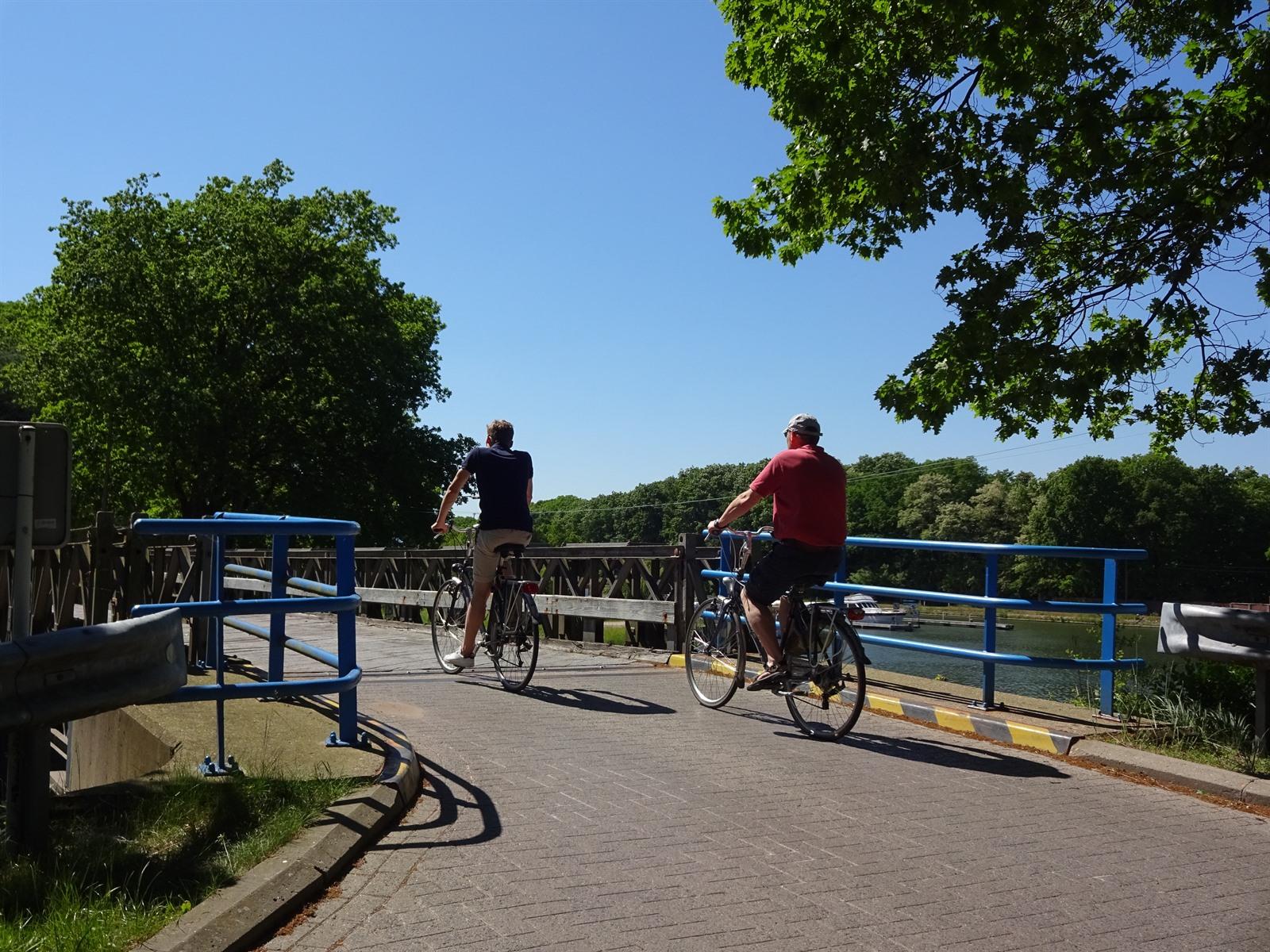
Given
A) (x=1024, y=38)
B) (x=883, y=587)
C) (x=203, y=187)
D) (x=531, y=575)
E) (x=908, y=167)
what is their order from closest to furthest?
(x=883, y=587) → (x=1024, y=38) → (x=908, y=167) → (x=531, y=575) → (x=203, y=187)

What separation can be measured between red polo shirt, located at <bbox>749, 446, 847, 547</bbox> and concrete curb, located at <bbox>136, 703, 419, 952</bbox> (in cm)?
298

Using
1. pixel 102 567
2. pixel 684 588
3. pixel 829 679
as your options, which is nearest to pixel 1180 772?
pixel 829 679

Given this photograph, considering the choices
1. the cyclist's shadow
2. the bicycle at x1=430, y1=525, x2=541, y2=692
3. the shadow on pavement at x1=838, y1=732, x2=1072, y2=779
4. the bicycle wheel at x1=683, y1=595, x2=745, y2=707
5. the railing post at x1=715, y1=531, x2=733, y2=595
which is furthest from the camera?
the railing post at x1=715, y1=531, x2=733, y2=595

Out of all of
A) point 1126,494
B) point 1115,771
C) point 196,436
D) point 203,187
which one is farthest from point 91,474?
point 1126,494

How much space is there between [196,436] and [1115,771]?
1464 inches

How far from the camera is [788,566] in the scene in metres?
7.84

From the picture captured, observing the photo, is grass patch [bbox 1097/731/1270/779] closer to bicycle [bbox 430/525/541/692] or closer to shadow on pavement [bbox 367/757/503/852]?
shadow on pavement [bbox 367/757/503/852]

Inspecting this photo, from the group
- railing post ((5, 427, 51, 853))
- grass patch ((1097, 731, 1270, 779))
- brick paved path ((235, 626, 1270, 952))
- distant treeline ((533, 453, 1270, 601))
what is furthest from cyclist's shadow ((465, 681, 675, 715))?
distant treeline ((533, 453, 1270, 601))

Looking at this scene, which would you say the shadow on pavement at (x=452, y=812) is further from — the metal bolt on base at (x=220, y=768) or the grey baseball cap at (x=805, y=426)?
the grey baseball cap at (x=805, y=426)

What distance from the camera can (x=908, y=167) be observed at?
11.0 metres

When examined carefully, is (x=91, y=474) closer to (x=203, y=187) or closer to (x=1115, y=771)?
(x=203, y=187)

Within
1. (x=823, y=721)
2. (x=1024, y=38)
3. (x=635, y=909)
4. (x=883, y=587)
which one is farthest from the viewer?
(x=1024, y=38)

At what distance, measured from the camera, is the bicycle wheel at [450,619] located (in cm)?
1015

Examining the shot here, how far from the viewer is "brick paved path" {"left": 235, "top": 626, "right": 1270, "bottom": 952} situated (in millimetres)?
4082
